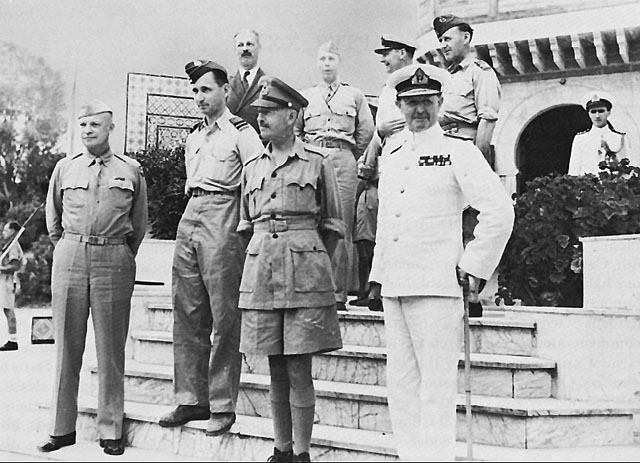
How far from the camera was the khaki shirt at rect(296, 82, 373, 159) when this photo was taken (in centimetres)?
598

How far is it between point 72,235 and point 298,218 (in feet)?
4.63

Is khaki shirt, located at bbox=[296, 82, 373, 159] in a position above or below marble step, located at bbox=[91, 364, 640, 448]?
above

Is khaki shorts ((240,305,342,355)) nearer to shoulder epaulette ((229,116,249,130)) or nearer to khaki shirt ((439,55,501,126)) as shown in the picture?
shoulder epaulette ((229,116,249,130))

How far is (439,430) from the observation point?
3590 mm

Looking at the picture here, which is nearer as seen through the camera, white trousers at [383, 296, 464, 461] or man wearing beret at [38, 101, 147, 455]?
white trousers at [383, 296, 464, 461]

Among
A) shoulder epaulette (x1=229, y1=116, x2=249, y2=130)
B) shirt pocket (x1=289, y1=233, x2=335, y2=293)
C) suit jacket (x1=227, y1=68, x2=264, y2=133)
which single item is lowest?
shirt pocket (x1=289, y1=233, x2=335, y2=293)

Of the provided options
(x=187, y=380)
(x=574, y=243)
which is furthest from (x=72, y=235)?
(x=574, y=243)

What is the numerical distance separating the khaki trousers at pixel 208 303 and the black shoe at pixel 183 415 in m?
0.03

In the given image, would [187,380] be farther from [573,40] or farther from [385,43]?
[573,40]

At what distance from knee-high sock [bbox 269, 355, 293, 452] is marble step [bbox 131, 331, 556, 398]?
0.33 m

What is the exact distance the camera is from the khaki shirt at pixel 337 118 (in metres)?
5.98

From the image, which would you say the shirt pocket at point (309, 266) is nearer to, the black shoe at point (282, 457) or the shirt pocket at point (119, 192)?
the black shoe at point (282, 457)

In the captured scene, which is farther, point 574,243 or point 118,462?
point 574,243

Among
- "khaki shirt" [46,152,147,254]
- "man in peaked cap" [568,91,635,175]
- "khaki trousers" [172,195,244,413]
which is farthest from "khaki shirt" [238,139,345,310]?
"man in peaked cap" [568,91,635,175]
